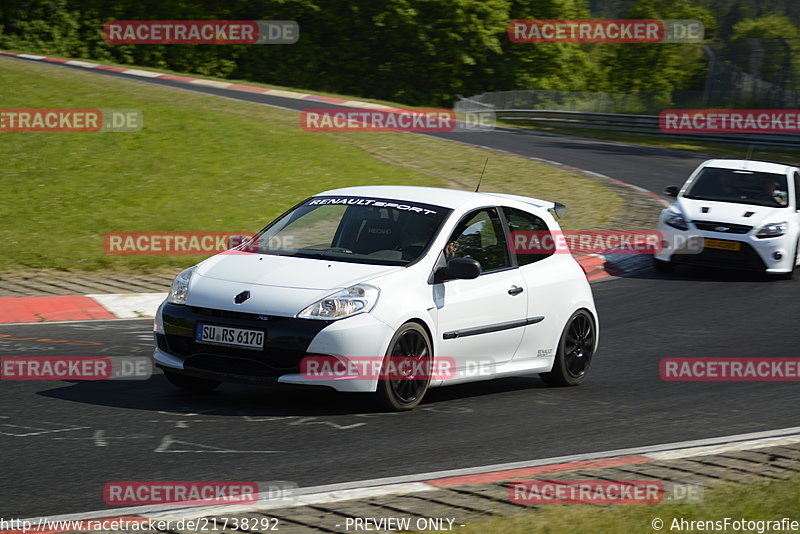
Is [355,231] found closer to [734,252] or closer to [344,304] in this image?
[344,304]

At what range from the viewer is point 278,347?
23.8 feet

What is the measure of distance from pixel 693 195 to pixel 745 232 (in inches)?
53.6

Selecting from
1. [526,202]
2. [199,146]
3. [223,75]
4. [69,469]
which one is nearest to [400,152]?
[199,146]

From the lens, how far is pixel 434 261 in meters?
8.07

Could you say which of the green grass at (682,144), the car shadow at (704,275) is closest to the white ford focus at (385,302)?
the car shadow at (704,275)

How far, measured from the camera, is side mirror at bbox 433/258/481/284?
7953 mm

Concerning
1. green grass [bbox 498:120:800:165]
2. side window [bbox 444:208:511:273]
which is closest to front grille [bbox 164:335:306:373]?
side window [bbox 444:208:511:273]

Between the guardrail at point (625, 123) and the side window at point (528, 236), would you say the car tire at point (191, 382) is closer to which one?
Answer: the side window at point (528, 236)

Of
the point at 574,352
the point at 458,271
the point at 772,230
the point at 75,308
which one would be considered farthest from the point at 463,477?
the point at 772,230

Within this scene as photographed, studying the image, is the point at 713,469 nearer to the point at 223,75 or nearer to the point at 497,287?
the point at 497,287

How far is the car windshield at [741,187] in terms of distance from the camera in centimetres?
1675

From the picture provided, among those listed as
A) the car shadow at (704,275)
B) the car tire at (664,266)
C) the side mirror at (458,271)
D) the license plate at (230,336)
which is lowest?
the car shadow at (704,275)

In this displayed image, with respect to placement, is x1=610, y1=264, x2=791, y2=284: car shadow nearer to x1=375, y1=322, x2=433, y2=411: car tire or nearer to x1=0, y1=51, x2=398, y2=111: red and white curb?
x1=375, y1=322, x2=433, y2=411: car tire

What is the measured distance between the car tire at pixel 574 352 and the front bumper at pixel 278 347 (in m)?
2.38
